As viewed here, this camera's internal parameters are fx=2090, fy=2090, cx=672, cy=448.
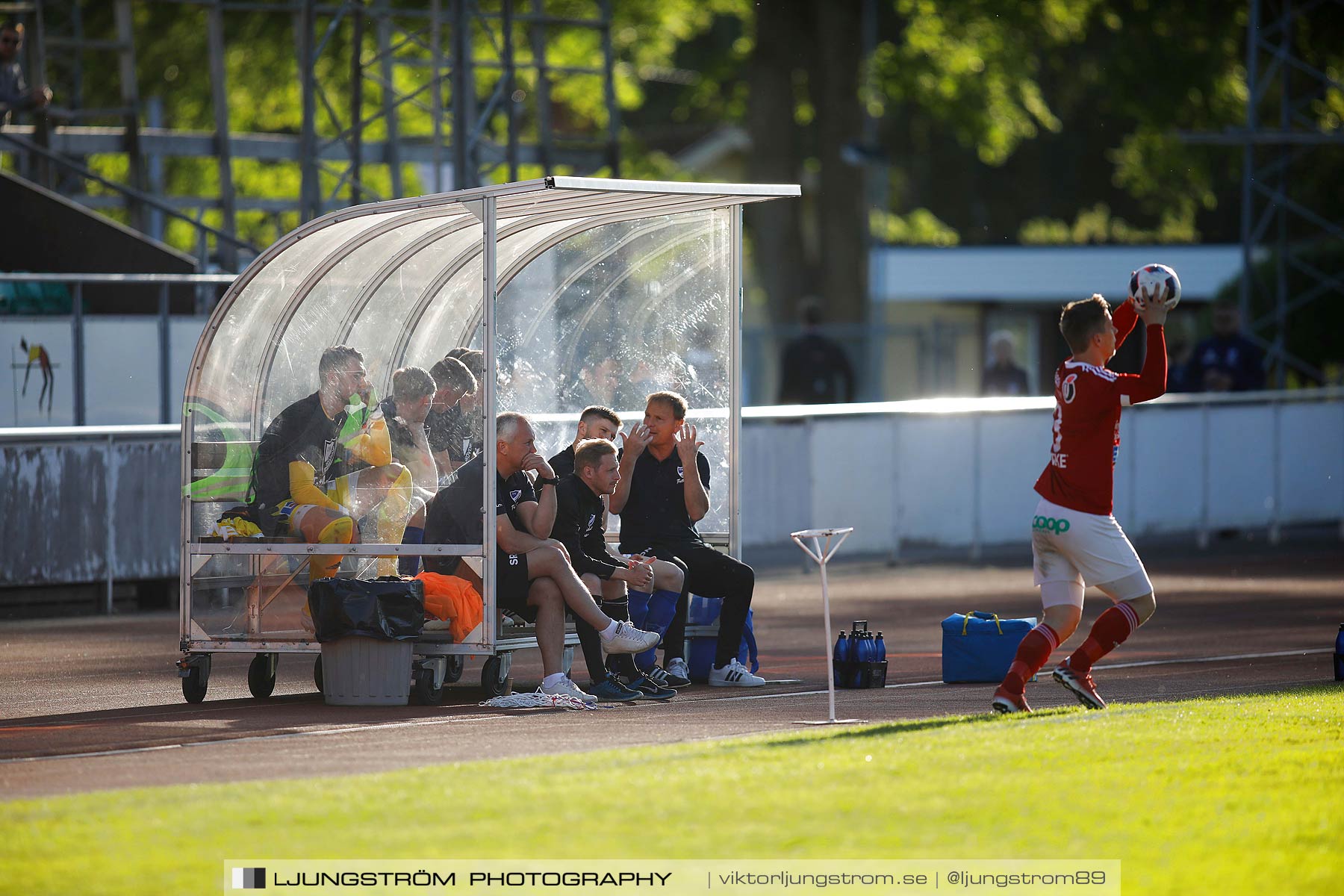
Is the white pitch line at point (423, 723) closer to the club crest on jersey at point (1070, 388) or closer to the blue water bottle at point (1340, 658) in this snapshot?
the blue water bottle at point (1340, 658)

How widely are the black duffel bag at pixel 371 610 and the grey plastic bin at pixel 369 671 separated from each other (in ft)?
0.26

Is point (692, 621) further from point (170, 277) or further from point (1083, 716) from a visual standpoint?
point (170, 277)

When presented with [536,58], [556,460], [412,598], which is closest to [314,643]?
[412,598]

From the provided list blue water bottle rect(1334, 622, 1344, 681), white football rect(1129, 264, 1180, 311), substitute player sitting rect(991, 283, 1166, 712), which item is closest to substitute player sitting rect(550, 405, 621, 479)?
substitute player sitting rect(991, 283, 1166, 712)

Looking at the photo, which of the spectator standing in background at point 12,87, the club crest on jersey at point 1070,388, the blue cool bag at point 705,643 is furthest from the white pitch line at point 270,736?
the spectator standing in background at point 12,87

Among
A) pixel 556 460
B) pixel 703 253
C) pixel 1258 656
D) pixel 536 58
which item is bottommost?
pixel 1258 656

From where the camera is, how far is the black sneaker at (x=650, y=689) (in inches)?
419

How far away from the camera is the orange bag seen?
34.2 ft

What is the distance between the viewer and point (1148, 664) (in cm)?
1212

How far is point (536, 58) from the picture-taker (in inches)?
1055

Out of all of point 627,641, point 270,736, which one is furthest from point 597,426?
point 270,736

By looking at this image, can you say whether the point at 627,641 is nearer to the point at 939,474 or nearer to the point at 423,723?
the point at 423,723

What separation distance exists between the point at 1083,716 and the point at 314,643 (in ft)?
13.0

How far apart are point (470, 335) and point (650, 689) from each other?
8.36ft
